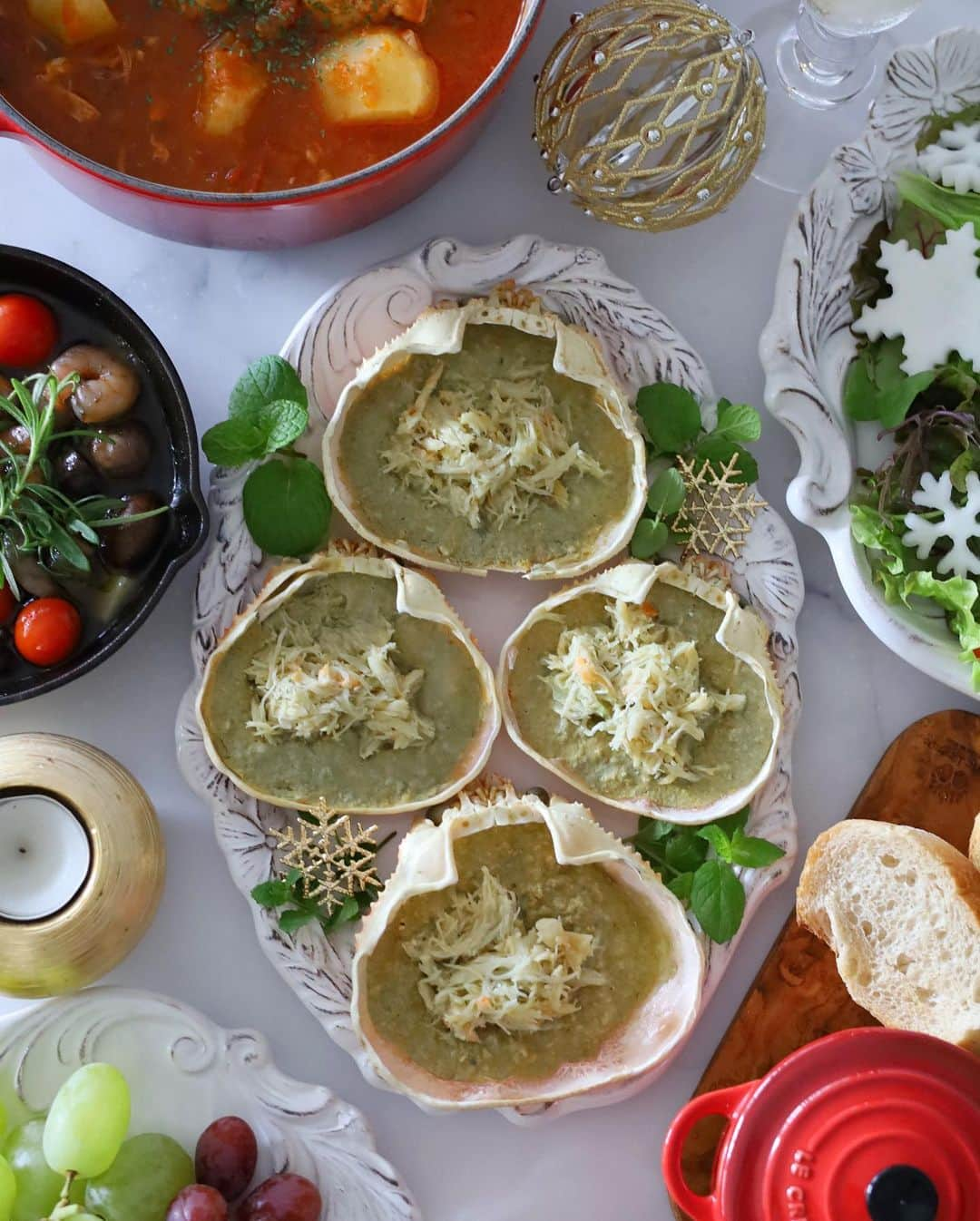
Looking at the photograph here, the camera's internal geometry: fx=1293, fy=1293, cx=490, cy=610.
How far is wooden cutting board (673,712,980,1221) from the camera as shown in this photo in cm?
175

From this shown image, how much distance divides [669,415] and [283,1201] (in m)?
1.13

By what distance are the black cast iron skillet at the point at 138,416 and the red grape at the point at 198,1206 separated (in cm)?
63

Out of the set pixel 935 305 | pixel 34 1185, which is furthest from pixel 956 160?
pixel 34 1185

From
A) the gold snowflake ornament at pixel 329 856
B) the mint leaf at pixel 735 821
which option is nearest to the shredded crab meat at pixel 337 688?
the gold snowflake ornament at pixel 329 856

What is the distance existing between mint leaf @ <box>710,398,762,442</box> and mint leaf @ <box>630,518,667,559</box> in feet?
0.50

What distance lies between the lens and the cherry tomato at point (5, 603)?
1649mm

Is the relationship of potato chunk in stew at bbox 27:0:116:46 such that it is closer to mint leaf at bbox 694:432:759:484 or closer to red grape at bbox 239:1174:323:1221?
mint leaf at bbox 694:432:759:484

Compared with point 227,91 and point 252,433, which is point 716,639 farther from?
point 227,91

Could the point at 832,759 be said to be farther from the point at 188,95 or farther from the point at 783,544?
the point at 188,95

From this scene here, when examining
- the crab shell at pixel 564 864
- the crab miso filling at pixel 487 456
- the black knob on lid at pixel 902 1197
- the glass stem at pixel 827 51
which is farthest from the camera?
the glass stem at pixel 827 51

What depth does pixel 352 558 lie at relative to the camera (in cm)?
171

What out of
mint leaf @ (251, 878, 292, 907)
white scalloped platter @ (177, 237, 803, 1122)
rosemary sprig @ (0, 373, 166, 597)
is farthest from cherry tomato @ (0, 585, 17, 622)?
mint leaf @ (251, 878, 292, 907)

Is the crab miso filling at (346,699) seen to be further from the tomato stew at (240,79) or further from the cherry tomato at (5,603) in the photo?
the tomato stew at (240,79)

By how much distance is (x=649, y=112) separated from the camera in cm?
172
